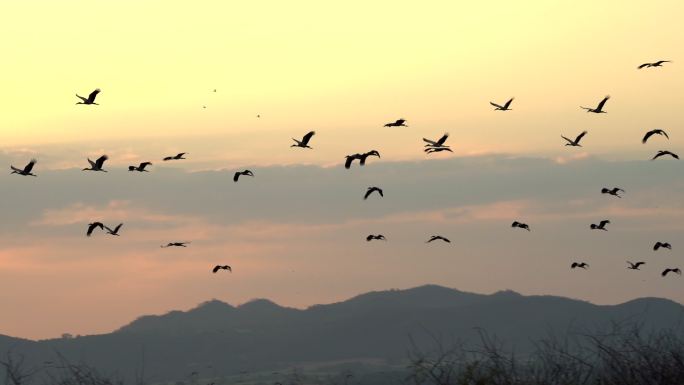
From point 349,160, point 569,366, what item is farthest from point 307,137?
point 569,366

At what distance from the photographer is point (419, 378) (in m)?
40.4

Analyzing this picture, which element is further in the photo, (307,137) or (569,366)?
(307,137)

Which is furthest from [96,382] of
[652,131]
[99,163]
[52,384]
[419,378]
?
[652,131]

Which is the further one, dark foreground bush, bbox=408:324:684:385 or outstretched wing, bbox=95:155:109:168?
outstretched wing, bbox=95:155:109:168

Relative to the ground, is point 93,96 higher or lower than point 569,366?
higher

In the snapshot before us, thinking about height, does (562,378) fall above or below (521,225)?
below

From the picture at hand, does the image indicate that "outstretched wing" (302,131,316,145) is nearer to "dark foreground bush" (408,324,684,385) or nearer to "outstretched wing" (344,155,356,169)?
"outstretched wing" (344,155,356,169)

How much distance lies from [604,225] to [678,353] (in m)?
32.1

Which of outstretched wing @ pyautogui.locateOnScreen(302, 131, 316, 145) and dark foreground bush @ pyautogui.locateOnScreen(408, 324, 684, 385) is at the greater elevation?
outstretched wing @ pyautogui.locateOnScreen(302, 131, 316, 145)

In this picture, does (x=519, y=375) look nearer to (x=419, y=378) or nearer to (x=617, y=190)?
(x=419, y=378)

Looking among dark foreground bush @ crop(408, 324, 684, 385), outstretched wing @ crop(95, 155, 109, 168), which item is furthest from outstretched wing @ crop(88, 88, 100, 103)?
dark foreground bush @ crop(408, 324, 684, 385)

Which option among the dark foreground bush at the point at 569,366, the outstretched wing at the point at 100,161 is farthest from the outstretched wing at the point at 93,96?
the dark foreground bush at the point at 569,366

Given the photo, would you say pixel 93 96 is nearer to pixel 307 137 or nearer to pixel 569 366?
pixel 307 137

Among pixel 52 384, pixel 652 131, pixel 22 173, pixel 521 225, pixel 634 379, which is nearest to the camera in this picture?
pixel 52 384
